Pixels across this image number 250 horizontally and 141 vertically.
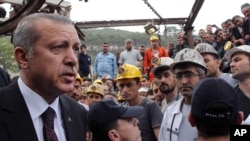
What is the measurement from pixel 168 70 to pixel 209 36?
15.6 ft

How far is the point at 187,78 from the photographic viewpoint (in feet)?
11.3

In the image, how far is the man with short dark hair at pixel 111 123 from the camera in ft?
7.84

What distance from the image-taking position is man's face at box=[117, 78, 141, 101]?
4082 millimetres

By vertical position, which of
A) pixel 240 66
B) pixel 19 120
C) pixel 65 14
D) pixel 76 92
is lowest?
pixel 76 92

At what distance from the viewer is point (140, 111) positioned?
2564mm

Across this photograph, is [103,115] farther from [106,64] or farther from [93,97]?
[106,64]

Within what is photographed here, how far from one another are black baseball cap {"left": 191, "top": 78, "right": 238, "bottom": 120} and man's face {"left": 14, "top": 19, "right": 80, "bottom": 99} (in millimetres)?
628

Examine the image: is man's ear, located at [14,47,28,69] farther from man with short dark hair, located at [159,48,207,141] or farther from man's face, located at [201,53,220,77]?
man's face, located at [201,53,220,77]

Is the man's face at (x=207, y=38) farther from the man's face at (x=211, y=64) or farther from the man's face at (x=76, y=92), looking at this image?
the man's face at (x=211, y=64)

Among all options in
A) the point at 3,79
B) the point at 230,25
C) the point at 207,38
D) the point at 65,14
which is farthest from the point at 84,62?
the point at 3,79

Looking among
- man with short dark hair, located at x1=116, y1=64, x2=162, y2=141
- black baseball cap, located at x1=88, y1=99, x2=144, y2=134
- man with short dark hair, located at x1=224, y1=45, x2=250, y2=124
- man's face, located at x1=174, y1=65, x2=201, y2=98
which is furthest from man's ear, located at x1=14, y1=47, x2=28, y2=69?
man with short dark hair, located at x1=224, y1=45, x2=250, y2=124

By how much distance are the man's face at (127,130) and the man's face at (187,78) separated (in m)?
0.95

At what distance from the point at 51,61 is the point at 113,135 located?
647 millimetres

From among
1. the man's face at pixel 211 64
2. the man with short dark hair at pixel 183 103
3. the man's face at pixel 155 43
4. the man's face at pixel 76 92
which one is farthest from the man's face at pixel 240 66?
the man's face at pixel 155 43
